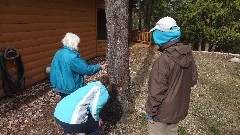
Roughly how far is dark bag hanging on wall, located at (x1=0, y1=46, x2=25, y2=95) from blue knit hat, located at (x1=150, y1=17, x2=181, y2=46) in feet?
17.2

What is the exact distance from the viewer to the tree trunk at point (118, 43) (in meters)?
5.48

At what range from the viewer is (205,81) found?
32.3 feet

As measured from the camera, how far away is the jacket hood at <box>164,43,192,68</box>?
126 inches

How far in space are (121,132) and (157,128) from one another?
6.46ft

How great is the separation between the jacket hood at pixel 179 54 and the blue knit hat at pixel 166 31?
13cm

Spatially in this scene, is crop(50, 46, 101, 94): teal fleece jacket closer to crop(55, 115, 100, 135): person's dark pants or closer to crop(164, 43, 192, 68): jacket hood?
crop(55, 115, 100, 135): person's dark pants

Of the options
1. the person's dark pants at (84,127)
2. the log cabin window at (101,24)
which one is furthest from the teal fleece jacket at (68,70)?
the log cabin window at (101,24)

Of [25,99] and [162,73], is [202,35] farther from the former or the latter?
[162,73]

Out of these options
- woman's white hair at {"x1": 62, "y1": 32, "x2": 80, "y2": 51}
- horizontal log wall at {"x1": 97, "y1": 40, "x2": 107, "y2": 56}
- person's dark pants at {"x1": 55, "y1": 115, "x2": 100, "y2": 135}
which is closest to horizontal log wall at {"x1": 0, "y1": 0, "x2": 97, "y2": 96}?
horizontal log wall at {"x1": 97, "y1": 40, "x2": 107, "y2": 56}

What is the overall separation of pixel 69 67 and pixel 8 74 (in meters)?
3.78

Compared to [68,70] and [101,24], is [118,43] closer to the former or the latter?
[68,70]

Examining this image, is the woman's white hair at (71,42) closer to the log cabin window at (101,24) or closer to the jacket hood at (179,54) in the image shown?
the jacket hood at (179,54)

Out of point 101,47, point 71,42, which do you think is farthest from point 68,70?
point 101,47

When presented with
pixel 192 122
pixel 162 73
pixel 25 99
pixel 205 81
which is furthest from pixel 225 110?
pixel 25 99
